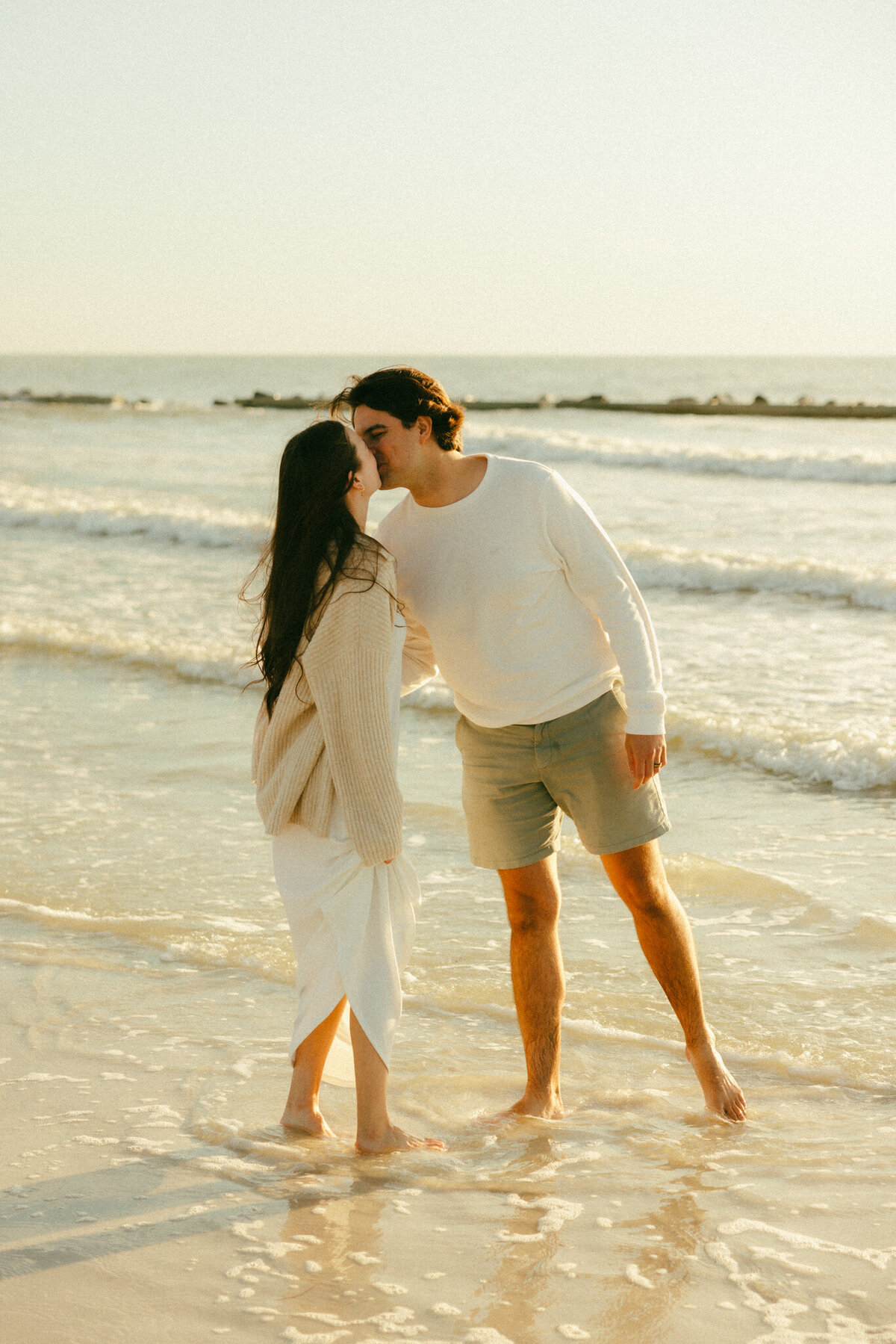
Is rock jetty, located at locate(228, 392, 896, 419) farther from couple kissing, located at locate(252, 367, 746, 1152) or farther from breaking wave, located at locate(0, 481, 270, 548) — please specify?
couple kissing, located at locate(252, 367, 746, 1152)

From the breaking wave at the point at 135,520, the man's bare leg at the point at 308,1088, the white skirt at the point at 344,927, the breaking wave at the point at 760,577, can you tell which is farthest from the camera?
the breaking wave at the point at 135,520

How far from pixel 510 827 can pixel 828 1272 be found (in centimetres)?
128

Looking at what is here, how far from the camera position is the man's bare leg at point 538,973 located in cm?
337

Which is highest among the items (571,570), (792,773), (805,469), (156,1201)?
(805,469)

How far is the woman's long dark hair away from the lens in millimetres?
2842

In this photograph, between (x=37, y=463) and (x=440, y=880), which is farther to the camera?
(x=37, y=463)

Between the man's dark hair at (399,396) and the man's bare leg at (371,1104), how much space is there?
4.69 feet

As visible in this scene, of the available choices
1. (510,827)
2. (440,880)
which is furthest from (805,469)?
(510,827)

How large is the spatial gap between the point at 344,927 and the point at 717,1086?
110cm

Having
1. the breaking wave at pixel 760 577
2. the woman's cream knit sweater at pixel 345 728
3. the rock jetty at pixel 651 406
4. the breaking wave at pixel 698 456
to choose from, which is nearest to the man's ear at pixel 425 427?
the woman's cream knit sweater at pixel 345 728

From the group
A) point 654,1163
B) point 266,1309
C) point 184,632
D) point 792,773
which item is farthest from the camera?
point 184,632

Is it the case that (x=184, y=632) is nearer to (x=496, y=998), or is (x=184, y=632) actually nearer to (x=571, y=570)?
(x=496, y=998)

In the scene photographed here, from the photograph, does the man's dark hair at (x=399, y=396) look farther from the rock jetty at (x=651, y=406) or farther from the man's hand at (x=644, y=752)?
the rock jetty at (x=651, y=406)

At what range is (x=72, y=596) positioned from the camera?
1190cm
